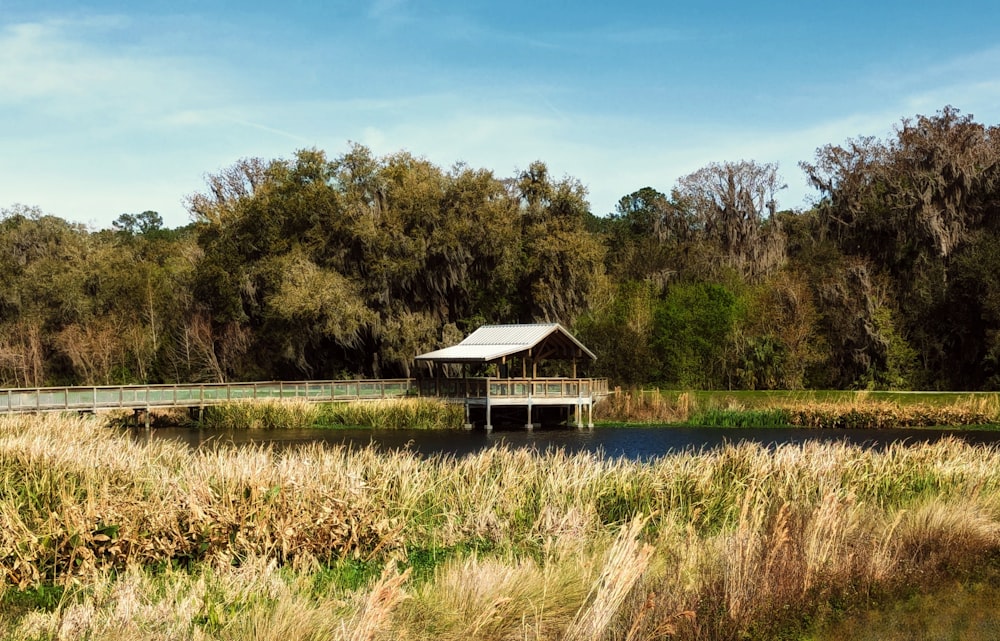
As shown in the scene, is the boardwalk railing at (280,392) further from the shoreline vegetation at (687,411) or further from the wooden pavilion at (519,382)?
the shoreline vegetation at (687,411)

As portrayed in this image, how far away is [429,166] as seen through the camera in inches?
1769

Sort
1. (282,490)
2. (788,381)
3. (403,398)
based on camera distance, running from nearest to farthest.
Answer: (282,490) < (403,398) < (788,381)

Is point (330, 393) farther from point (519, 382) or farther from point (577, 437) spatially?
point (577, 437)

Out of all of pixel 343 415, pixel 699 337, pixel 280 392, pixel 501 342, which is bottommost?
pixel 343 415

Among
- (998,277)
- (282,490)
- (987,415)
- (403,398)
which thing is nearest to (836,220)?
(998,277)

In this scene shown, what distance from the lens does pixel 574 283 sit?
4253 centimetres

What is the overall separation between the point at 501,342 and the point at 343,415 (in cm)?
667

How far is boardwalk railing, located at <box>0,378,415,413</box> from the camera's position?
3069cm

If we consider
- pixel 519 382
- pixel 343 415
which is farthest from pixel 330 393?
pixel 519 382

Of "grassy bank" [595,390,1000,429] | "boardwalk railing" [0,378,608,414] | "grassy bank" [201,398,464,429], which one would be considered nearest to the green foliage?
"grassy bank" [595,390,1000,429]

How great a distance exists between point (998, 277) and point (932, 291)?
3.47 m

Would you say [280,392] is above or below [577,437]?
above

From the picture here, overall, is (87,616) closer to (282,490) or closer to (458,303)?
(282,490)

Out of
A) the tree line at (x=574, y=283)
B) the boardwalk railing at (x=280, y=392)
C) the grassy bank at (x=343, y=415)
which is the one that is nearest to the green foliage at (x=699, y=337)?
the tree line at (x=574, y=283)
